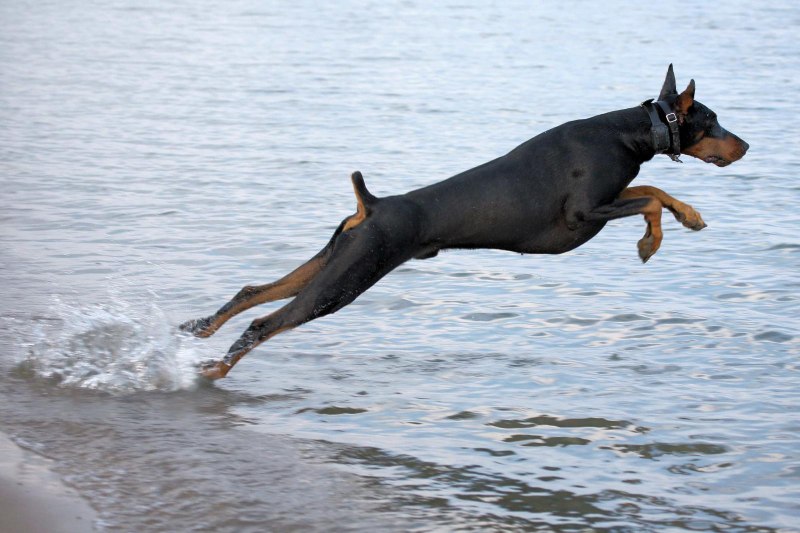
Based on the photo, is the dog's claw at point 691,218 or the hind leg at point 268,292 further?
the hind leg at point 268,292

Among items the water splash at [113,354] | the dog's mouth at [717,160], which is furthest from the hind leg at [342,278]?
the dog's mouth at [717,160]

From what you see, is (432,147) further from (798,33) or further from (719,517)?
Result: (798,33)

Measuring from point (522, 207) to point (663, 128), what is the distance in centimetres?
81

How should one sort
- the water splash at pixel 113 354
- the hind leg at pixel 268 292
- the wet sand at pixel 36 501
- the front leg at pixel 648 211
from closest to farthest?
the wet sand at pixel 36 501
the front leg at pixel 648 211
the hind leg at pixel 268 292
the water splash at pixel 113 354

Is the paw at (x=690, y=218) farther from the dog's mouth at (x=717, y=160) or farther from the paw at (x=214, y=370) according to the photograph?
the paw at (x=214, y=370)

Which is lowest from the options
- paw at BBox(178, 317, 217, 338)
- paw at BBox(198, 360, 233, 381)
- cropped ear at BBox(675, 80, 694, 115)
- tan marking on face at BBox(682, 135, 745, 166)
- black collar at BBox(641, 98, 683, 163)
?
paw at BBox(198, 360, 233, 381)

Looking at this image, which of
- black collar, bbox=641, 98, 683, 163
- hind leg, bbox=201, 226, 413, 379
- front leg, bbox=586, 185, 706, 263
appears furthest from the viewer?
black collar, bbox=641, 98, 683, 163

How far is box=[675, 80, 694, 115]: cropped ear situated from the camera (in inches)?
232

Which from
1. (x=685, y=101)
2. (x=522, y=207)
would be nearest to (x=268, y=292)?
(x=522, y=207)

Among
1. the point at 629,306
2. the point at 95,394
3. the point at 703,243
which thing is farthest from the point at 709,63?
the point at 95,394

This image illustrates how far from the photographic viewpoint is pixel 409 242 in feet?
18.6

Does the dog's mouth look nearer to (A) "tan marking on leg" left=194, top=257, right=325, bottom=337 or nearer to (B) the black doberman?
(B) the black doberman

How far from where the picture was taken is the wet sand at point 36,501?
428cm

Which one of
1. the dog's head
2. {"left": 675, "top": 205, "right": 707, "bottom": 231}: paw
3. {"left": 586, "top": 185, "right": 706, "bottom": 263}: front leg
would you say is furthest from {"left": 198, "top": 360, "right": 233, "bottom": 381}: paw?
the dog's head
